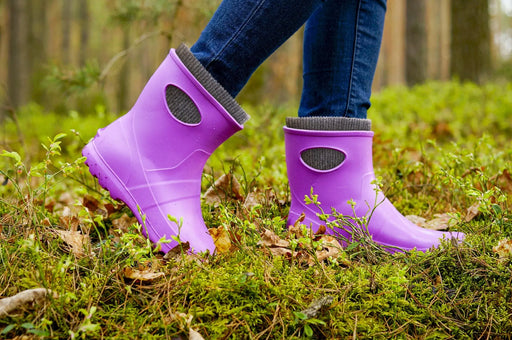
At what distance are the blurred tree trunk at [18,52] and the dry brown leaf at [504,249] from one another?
8.87 m

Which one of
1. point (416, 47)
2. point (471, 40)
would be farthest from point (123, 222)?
point (416, 47)

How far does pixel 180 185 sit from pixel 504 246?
1.00 m

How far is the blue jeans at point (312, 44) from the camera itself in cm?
119

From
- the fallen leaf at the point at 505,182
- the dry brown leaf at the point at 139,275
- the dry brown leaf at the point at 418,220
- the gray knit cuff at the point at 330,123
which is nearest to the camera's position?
the dry brown leaf at the point at 139,275

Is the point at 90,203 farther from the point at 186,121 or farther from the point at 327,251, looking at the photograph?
the point at 327,251

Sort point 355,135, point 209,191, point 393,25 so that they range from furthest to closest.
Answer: point 393,25 → point 209,191 → point 355,135

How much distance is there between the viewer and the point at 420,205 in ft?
5.84

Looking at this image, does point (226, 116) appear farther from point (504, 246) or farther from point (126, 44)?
point (126, 44)

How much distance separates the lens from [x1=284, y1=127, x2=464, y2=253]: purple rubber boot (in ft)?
4.55

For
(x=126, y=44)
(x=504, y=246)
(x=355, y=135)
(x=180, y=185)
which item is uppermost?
(x=126, y=44)

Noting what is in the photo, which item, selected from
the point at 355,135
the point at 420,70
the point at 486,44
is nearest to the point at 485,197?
the point at 355,135

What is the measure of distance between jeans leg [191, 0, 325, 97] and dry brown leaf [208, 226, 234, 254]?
468 millimetres

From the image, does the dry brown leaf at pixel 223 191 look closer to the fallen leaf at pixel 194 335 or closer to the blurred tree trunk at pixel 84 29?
the fallen leaf at pixel 194 335

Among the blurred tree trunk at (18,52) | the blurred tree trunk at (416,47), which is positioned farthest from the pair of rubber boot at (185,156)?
the blurred tree trunk at (18,52)
